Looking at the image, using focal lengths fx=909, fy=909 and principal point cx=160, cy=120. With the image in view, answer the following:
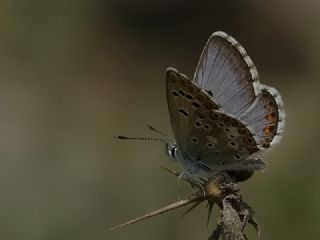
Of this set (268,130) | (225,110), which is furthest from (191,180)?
(268,130)

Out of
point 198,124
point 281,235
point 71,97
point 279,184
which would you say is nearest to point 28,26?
point 71,97

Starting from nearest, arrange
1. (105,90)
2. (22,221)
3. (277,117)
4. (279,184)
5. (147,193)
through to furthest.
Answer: (277,117) → (279,184) → (22,221) → (147,193) → (105,90)

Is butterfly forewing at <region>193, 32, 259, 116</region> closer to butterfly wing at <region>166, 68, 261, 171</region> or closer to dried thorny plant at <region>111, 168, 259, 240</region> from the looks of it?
butterfly wing at <region>166, 68, 261, 171</region>

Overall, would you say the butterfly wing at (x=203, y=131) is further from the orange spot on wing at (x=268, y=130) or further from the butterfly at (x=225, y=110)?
the orange spot on wing at (x=268, y=130)

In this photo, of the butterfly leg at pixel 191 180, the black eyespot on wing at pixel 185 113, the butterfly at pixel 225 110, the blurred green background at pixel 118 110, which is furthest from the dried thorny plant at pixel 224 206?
the blurred green background at pixel 118 110

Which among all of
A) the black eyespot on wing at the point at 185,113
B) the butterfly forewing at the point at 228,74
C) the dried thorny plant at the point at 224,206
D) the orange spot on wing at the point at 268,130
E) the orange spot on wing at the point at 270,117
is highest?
the butterfly forewing at the point at 228,74

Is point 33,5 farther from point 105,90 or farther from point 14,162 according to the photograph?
point 14,162
